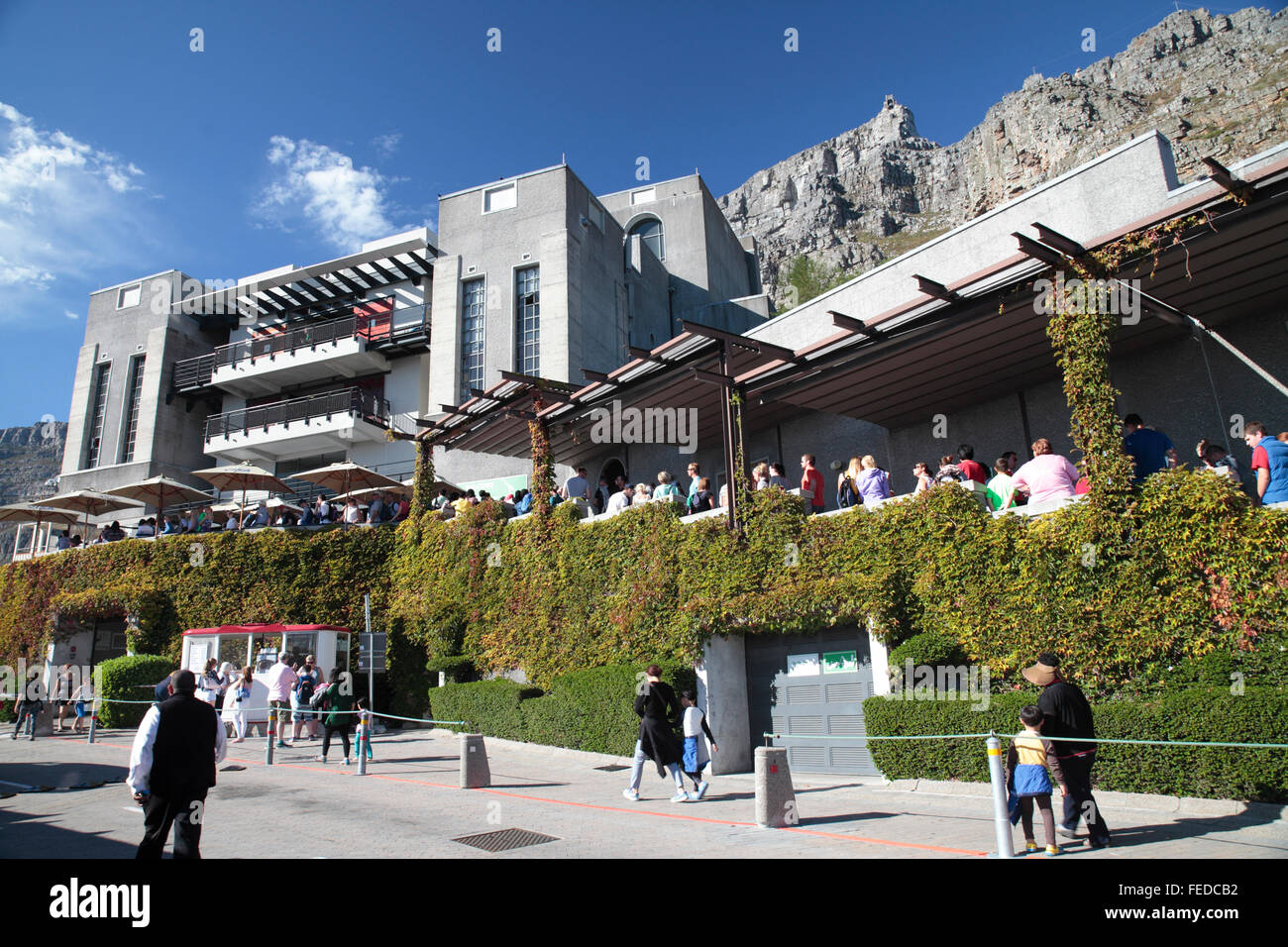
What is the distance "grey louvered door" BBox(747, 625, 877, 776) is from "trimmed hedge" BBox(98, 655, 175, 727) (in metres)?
15.9

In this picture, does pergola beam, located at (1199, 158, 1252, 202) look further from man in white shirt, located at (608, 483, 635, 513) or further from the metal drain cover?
man in white shirt, located at (608, 483, 635, 513)

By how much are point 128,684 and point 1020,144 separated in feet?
269

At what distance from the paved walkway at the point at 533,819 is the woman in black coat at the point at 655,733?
0.33 metres

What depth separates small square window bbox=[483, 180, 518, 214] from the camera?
30.0 metres

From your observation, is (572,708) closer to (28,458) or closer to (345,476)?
(345,476)

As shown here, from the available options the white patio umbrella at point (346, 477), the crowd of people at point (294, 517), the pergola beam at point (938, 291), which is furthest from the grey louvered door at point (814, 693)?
the white patio umbrella at point (346, 477)

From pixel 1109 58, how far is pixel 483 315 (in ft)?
266

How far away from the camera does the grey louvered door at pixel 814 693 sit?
12328 millimetres

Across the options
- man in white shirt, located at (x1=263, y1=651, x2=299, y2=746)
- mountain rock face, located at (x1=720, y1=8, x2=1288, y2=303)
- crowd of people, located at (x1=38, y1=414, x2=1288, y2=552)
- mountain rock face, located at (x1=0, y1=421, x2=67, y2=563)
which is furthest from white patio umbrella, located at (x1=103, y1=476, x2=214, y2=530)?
mountain rock face, located at (x1=0, y1=421, x2=67, y2=563)

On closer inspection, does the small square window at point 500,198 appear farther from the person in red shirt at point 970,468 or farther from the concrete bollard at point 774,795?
the concrete bollard at point 774,795

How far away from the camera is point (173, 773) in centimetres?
601
